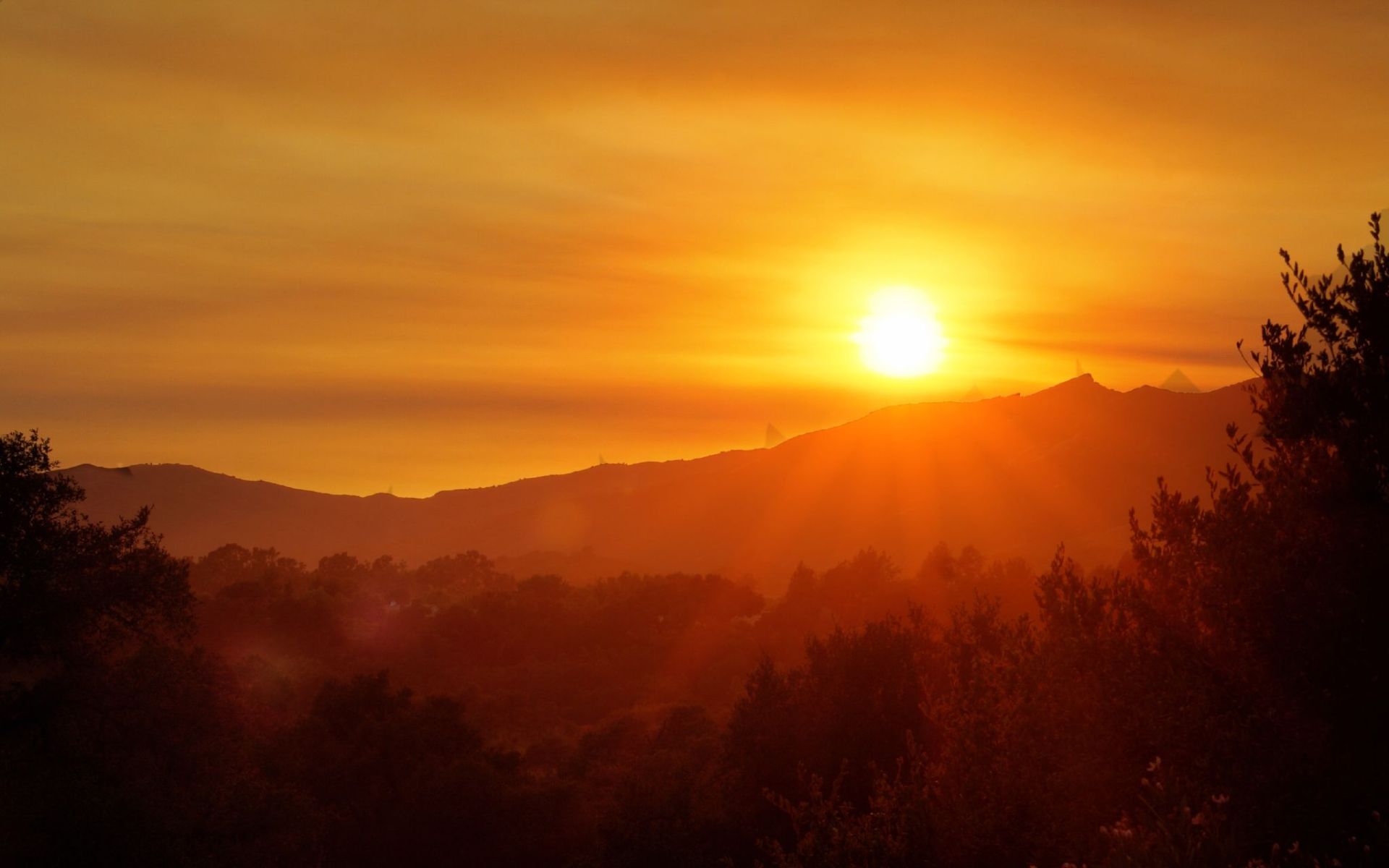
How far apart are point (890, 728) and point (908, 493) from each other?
12167cm

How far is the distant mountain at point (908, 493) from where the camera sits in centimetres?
11962

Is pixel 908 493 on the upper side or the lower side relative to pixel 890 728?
upper

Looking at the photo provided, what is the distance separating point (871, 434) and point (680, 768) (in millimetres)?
145576

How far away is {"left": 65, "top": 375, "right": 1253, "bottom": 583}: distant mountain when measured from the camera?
120m

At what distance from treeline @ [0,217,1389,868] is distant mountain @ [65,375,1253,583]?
230 feet

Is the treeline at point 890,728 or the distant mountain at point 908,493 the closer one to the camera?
the treeline at point 890,728

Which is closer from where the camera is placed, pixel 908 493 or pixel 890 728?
pixel 890 728

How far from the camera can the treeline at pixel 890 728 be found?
1190 cm

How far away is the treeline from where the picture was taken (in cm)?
1190

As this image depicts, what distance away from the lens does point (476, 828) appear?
101ft

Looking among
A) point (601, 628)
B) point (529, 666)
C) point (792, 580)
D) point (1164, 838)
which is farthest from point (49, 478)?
point (792, 580)

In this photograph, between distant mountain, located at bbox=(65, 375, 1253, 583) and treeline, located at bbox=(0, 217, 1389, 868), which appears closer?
treeline, located at bbox=(0, 217, 1389, 868)

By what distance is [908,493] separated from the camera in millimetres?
146875

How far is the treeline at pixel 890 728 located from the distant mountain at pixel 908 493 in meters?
70.0
